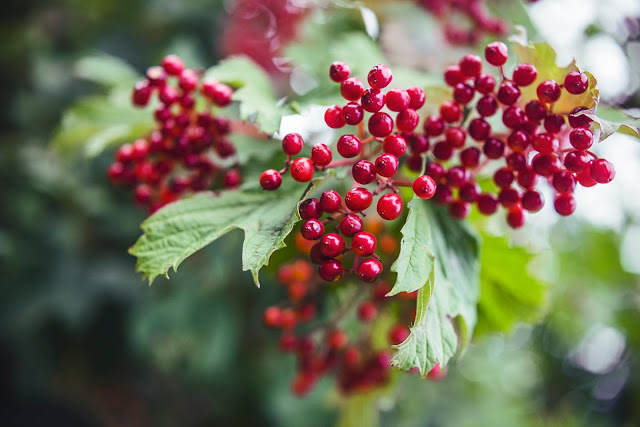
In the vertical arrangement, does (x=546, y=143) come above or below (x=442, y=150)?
above

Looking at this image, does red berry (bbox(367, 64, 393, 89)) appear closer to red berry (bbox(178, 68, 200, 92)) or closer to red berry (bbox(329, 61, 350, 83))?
red berry (bbox(329, 61, 350, 83))

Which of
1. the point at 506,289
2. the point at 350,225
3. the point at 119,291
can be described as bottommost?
the point at 119,291

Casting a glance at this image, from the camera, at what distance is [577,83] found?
67 centimetres

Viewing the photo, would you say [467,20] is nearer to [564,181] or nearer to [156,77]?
[564,181]

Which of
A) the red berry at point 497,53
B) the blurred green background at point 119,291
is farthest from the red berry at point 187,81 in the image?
the blurred green background at point 119,291

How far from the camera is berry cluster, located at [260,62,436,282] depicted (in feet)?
2.24

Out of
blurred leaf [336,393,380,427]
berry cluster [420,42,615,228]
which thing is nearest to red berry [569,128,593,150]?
berry cluster [420,42,615,228]

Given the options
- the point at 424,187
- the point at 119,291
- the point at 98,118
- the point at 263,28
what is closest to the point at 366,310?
the point at 424,187

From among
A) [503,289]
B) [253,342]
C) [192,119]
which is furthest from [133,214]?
[503,289]

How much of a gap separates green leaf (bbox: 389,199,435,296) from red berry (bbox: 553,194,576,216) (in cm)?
25

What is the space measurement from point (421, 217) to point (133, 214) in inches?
69.2

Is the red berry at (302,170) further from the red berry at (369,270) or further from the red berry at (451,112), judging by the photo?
the red berry at (451,112)

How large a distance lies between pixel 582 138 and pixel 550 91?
0.09 metres

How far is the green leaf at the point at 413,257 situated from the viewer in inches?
25.4
